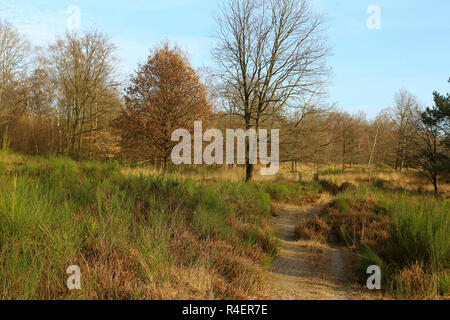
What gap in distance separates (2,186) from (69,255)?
194 cm

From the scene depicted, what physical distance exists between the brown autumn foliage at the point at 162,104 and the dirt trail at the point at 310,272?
9.44m

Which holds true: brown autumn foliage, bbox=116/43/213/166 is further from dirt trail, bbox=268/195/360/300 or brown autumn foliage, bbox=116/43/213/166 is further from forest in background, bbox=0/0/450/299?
dirt trail, bbox=268/195/360/300

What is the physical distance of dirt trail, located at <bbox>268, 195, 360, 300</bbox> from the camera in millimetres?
3678

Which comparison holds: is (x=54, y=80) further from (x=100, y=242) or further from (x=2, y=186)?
(x=100, y=242)

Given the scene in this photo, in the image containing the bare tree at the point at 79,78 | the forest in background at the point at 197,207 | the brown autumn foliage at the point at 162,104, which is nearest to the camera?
the forest in background at the point at 197,207

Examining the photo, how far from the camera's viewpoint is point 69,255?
305cm

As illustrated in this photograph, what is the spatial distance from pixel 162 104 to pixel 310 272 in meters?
12.0

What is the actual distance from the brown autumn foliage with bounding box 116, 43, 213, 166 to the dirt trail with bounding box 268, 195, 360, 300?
9442mm

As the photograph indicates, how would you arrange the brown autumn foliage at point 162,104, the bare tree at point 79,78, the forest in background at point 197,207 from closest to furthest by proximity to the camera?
the forest in background at point 197,207 < the brown autumn foliage at point 162,104 < the bare tree at point 79,78

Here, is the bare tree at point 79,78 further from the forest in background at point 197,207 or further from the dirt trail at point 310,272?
the dirt trail at point 310,272

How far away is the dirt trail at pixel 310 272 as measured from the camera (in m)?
3.68

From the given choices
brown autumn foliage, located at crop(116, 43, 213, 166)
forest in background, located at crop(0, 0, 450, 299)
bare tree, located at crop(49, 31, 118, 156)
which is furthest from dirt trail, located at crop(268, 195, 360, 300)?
bare tree, located at crop(49, 31, 118, 156)

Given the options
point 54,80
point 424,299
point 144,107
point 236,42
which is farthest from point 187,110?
point 54,80

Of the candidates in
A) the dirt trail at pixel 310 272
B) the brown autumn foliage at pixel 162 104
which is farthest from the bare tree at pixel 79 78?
the dirt trail at pixel 310 272
